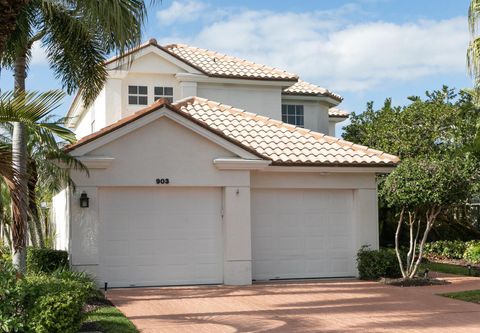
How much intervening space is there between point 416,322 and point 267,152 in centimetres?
754

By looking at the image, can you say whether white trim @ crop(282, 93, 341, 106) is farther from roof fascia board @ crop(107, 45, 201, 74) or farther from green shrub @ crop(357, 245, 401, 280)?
green shrub @ crop(357, 245, 401, 280)

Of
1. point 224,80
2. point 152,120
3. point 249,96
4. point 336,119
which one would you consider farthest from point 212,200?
point 336,119

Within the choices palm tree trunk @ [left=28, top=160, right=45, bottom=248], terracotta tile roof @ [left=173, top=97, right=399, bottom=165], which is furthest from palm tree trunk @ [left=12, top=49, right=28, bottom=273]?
terracotta tile roof @ [left=173, top=97, right=399, bottom=165]

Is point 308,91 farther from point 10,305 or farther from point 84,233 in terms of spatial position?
point 10,305

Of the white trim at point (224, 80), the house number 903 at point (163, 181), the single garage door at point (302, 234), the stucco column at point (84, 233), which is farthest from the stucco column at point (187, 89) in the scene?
the stucco column at point (84, 233)

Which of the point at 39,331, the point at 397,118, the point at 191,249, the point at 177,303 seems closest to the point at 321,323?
the point at 177,303

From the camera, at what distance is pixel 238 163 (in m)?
17.0

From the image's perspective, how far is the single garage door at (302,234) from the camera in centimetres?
1800

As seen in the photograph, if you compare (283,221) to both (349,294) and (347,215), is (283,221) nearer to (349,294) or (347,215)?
(347,215)

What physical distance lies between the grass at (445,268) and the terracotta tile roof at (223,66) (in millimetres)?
8243

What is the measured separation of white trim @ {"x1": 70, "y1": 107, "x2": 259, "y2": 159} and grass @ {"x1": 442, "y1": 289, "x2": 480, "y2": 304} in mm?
5691

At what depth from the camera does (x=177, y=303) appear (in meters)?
14.1

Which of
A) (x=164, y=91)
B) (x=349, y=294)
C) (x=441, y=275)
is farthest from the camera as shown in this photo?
(x=164, y=91)

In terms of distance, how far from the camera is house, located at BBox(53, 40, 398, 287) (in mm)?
16328
